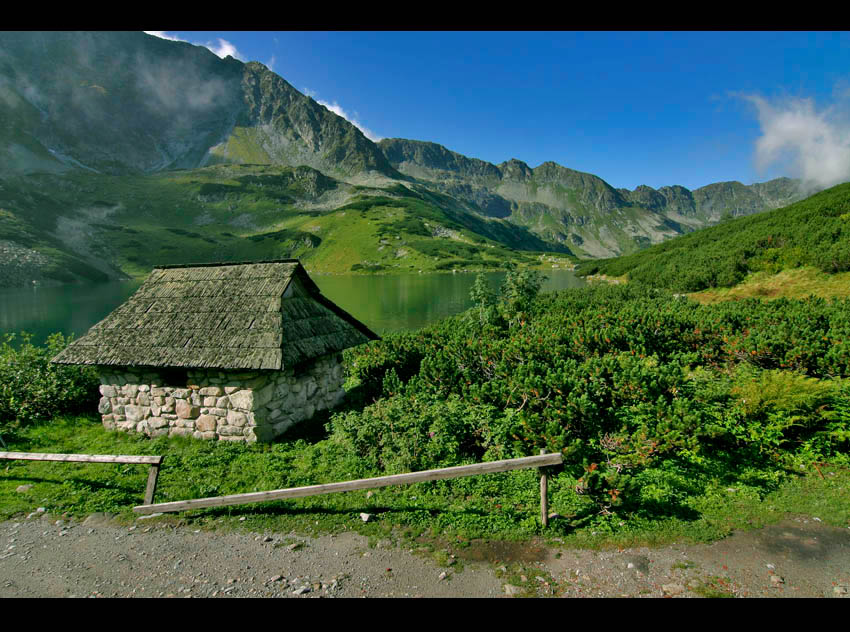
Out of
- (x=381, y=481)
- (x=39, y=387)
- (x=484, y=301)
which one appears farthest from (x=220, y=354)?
(x=484, y=301)

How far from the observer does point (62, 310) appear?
6600 centimetres

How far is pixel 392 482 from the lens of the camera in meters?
7.43

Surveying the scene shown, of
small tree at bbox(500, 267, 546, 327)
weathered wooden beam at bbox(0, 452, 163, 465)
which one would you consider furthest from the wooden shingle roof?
small tree at bbox(500, 267, 546, 327)

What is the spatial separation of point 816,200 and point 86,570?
5684cm

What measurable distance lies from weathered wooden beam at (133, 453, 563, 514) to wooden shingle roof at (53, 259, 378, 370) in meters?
3.88

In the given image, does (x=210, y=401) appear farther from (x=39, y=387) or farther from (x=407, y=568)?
(x=407, y=568)

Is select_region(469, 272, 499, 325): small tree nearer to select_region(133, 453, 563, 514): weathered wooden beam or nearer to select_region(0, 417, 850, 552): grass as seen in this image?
select_region(0, 417, 850, 552): grass

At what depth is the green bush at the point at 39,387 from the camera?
45.3 ft

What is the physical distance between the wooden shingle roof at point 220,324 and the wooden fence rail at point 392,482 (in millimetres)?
3884

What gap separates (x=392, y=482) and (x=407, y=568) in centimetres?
136

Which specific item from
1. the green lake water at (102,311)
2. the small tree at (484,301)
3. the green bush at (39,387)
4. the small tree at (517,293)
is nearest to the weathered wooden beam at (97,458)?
the green bush at (39,387)

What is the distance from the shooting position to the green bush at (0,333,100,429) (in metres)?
Result: 13.8

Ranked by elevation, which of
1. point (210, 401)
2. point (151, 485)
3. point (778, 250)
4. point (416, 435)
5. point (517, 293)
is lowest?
point (151, 485)

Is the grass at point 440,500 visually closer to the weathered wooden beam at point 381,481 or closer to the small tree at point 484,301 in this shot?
the weathered wooden beam at point 381,481
